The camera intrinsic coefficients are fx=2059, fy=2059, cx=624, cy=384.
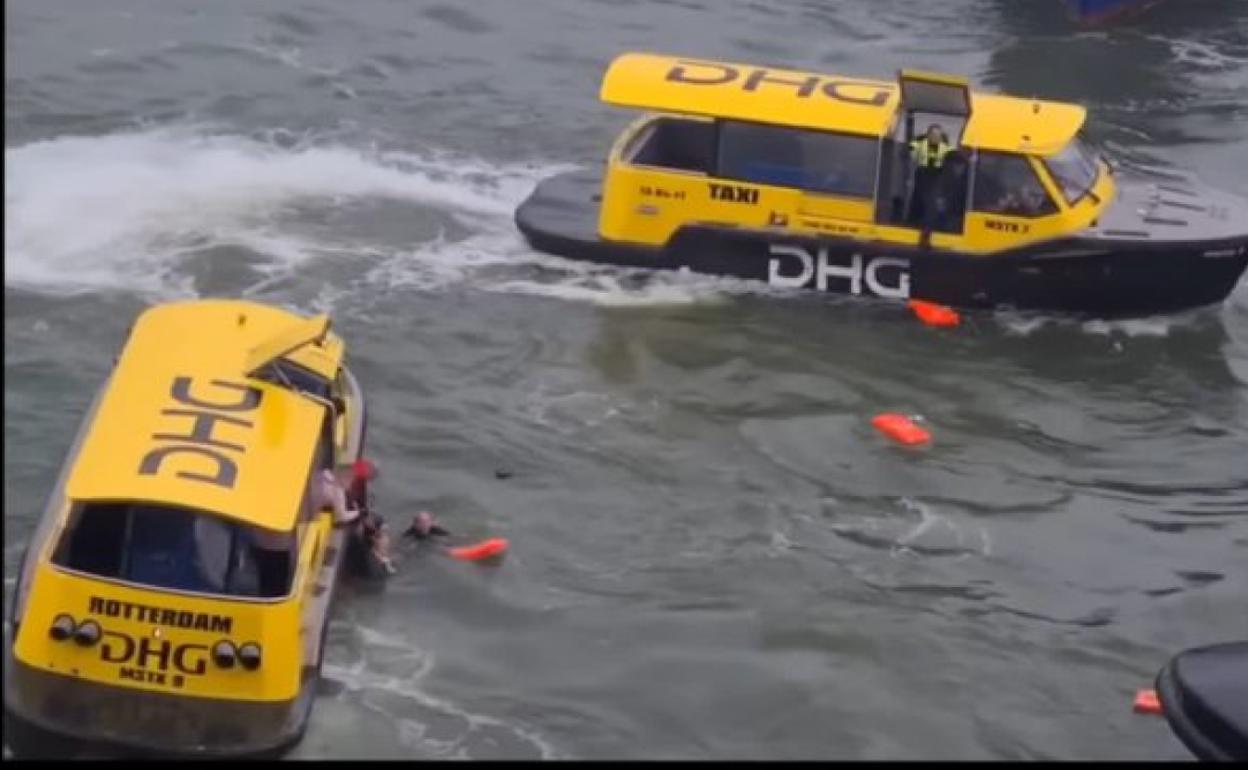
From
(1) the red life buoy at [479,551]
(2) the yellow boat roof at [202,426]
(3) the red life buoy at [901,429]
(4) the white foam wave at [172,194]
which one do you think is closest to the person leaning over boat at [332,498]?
(2) the yellow boat roof at [202,426]

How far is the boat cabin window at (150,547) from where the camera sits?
436 inches

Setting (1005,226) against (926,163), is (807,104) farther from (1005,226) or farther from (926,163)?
(1005,226)

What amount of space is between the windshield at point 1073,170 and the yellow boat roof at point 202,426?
345 inches

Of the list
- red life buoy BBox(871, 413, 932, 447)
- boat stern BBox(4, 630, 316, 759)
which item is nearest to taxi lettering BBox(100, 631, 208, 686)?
boat stern BBox(4, 630, 316, 759)

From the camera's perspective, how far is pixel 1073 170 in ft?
65.0

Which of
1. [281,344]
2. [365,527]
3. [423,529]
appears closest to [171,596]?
[281,344]

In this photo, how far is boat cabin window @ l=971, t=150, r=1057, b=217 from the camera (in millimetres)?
19422

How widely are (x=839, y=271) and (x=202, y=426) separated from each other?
30.1 feet

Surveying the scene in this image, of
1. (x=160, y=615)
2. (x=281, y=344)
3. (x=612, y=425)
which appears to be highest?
(x=281, y=344)

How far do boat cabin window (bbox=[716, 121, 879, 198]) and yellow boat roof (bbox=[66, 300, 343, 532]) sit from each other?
7.19 m

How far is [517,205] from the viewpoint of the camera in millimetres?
21984

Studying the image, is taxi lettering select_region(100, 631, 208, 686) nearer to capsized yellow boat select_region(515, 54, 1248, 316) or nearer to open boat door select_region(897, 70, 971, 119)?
capsized yellow boat select_region(515, 54, 1248, 316)

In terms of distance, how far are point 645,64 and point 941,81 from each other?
9.78 feet

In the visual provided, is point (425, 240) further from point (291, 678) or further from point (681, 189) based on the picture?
Result: point (291, 678)
